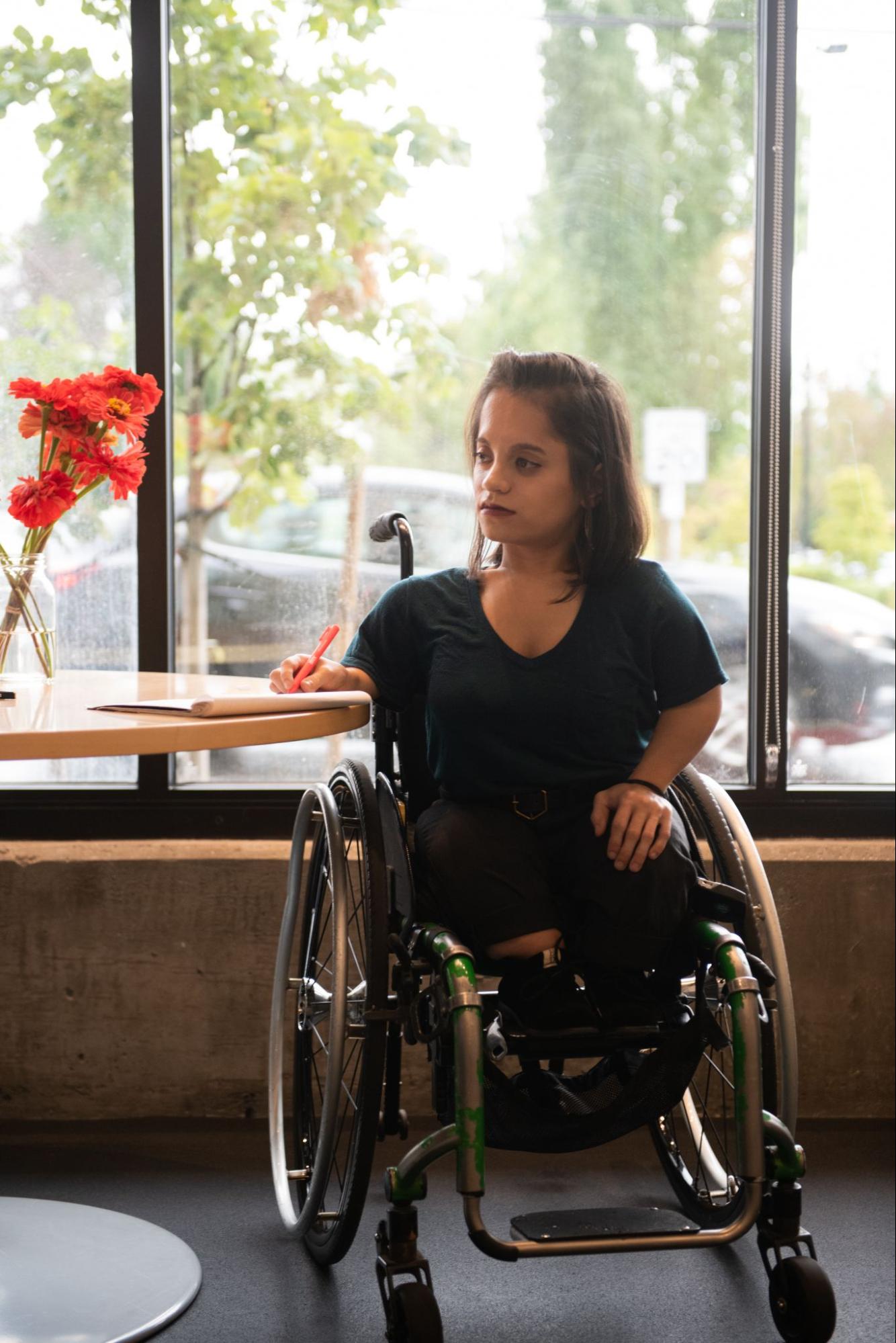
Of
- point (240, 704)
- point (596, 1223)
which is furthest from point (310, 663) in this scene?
point (596, 1223)

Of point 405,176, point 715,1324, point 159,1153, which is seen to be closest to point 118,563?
point 405,176

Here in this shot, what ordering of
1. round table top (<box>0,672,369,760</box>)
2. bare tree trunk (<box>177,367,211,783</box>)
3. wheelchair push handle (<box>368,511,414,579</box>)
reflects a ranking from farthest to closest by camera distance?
bare tree trunk (<box>177,367,211,783</box>), wheelchair push handle (<box>368,511,414,579</box>), round table top (<box>0,672,369,760</box>)

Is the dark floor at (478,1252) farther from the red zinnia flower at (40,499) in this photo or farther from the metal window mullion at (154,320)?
the red zinnia flower at (40,499)

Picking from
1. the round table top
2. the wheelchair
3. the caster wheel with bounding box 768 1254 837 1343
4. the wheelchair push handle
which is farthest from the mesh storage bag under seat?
the wheelchair push handle

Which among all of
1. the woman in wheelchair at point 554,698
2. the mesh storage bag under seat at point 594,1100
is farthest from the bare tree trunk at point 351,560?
the mesh storage bag under seat at point 594,1100

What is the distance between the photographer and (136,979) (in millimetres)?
2402

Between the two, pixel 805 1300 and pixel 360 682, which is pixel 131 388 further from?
pixel 805 1300

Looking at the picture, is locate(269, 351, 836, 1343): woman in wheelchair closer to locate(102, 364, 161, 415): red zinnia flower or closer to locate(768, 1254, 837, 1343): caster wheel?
locate(768, 1254, 837, 1343): caster wheel

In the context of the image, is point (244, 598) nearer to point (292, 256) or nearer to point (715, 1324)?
point (292, 256)

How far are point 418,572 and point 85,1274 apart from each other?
126cm

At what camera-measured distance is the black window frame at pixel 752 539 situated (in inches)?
94.3

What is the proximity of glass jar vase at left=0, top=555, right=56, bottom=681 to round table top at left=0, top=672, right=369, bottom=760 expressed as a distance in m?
0.04

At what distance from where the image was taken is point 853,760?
2580mm

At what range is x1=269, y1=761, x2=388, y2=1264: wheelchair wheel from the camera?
5.21 feet
